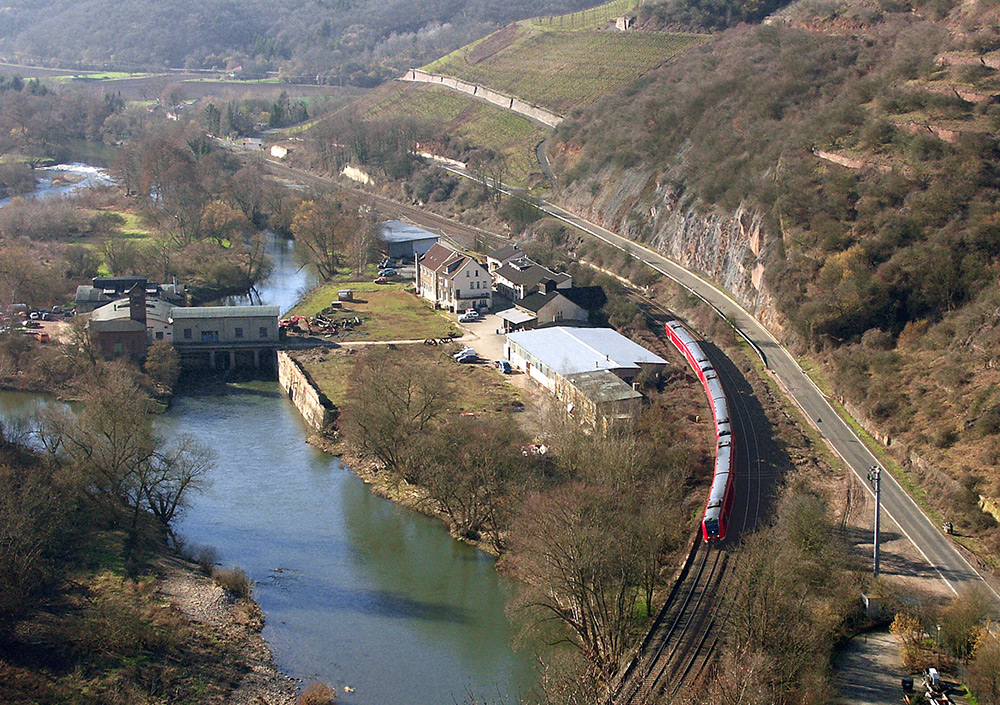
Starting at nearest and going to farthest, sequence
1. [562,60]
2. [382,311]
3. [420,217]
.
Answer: [382,311] < [420,217] < [562,60]

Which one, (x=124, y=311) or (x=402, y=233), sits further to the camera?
(x=402, y=233)

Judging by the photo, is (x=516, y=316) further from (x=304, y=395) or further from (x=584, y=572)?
(x=584, y=572)

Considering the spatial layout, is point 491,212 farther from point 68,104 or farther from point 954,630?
point 68,104

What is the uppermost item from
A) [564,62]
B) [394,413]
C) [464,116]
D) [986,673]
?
[564,62]

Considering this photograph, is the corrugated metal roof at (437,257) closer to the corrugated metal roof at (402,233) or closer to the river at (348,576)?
the corrugated metal roof at (402,233)

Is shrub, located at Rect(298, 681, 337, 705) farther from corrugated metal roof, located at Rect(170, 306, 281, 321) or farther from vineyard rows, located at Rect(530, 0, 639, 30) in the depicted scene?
vineyard rows, located at Rect(530, 0, 639, 30)

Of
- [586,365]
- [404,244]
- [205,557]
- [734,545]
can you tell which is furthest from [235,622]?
[404,244]

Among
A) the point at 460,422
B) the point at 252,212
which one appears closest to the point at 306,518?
the point at 460,422
